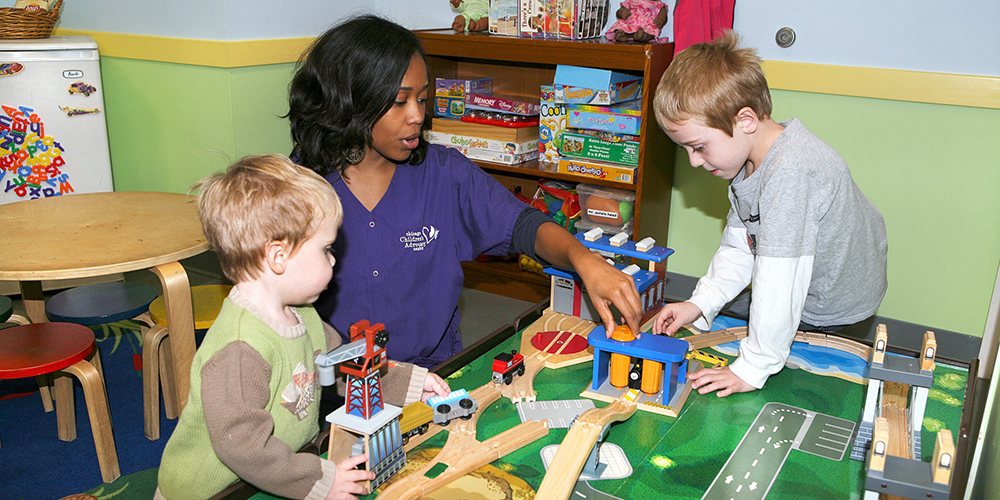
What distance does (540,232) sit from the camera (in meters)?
1.51

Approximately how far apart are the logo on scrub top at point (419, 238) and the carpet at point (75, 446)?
105 cm

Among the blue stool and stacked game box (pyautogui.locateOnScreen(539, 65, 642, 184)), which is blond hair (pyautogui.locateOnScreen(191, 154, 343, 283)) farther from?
stacked game box (pyautogui.locateOnScreen(539, 65, 642, 184))

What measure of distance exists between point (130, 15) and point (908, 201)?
328 centimetres

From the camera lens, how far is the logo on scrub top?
151 cm

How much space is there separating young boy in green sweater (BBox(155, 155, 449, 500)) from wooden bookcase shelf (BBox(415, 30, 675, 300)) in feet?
6.48

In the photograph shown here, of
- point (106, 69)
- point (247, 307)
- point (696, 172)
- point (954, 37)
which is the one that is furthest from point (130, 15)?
point (954, 37)

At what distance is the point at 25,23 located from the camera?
308 centimetres

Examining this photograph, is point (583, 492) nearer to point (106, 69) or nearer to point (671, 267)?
point (671, 267)

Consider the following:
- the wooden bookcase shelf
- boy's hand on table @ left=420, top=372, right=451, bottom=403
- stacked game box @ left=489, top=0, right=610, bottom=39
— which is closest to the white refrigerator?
the wooden bookcase shelf

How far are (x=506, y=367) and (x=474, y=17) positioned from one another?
2319mm

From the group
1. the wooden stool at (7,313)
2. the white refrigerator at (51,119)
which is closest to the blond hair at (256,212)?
the wooden stool at (7,313)

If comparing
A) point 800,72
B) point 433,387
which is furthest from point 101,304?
point 800,72

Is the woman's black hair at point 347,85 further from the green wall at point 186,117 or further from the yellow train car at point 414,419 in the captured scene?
the green wall at point 186,117

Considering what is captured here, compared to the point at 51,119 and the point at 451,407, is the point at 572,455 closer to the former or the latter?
the point at 451,407
